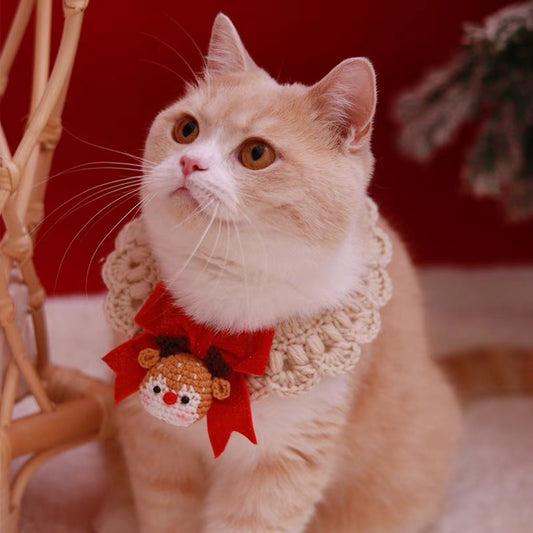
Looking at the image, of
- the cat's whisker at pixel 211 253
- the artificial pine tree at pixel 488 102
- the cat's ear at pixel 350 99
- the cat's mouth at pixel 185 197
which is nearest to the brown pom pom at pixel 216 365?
the cat's whisker at pixel 211 253

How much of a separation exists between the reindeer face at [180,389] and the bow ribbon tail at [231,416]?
0.06ft

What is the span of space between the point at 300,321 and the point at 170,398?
0.20 m

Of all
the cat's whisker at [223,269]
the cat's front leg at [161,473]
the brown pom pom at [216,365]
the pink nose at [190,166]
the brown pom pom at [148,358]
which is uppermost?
the pink nose at [190,166]

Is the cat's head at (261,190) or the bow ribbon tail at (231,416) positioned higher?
the cat's head at (261,190)

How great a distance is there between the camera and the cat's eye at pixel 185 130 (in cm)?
100

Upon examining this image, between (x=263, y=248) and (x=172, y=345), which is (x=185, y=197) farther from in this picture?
(x=172, y=345)

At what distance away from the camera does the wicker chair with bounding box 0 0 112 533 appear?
3.27 ft

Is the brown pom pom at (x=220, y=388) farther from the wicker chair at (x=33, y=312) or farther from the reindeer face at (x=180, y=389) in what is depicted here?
the wicker chair at (x=33, y=312)

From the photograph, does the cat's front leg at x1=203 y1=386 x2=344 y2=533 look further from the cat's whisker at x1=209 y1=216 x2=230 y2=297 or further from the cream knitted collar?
the cat's whisker at x1=209 y1=216 x2=230 y2=297

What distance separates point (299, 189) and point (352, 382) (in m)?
0.31

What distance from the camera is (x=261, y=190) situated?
91cm

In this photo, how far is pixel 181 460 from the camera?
1151 mm

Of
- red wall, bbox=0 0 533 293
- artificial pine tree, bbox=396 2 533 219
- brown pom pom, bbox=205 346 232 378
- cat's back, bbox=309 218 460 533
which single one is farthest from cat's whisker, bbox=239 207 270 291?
artificial pine tree, bbox=396 2 533 219

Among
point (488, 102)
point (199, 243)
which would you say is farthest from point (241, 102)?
point (488, 102)
